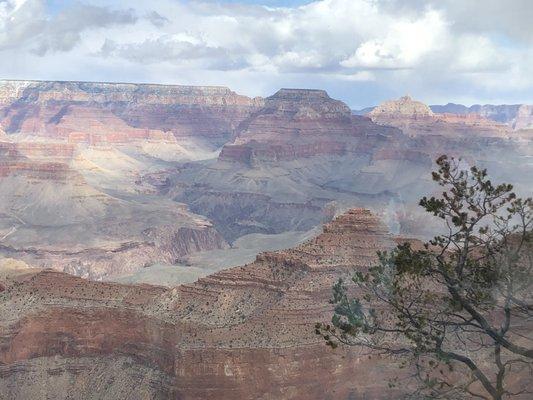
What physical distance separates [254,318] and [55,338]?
41.0 ft

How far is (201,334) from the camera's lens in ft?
127

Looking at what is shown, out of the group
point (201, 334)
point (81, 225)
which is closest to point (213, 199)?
point (81, 225)

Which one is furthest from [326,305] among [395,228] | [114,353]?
[395,228]

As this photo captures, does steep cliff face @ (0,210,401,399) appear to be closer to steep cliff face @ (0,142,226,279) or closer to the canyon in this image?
the canyon

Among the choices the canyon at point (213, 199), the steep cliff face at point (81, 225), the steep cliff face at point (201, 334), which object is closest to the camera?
the steep cliff face at point (201, 334)

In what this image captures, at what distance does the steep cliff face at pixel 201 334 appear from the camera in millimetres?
37125

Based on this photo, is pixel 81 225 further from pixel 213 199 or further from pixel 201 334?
pixel 201 334

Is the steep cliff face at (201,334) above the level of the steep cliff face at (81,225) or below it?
above

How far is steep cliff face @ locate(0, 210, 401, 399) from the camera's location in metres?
37.1

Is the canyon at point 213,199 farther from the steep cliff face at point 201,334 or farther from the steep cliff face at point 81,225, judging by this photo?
the steep cliff face at point 201,334

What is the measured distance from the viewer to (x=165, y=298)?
43.3 metres

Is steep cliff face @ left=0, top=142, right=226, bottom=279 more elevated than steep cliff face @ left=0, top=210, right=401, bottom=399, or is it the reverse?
steep cliff face @ left=0, top=210, right=401, bottom=399

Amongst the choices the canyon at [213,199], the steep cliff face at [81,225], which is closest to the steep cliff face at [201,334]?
the canyon at [213,199]

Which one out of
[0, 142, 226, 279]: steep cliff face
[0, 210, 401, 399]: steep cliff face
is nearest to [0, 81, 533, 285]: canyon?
[0, 142, 226, 279]: steep cliff face
